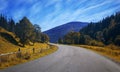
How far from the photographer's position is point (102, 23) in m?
198

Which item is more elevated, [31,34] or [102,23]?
[102,23]

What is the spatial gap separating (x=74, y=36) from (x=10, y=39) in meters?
54.9

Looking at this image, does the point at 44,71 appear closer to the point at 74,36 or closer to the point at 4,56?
the point at 4,56

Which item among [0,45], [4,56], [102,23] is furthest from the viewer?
[102,23]

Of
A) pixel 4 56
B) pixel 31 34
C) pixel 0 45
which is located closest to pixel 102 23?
pixel 31 34

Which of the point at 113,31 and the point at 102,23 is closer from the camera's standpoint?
the point at 113,31

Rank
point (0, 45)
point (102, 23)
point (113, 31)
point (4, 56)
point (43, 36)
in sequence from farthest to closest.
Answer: point (102, 23), point (43, 36), point (113, 31), point (0, 45), point (4, 56)

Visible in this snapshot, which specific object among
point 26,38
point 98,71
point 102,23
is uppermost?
point 102,23

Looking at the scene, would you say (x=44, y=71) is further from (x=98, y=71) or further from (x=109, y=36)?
(x=109, y=36)

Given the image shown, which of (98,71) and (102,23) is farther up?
(102,23)

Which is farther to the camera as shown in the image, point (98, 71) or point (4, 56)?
point (4, 56)

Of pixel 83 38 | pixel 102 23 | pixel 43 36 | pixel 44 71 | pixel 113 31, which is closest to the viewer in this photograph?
pixel 44 71

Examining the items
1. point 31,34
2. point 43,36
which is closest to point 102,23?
point 43,36

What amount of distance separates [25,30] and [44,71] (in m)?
81.4
